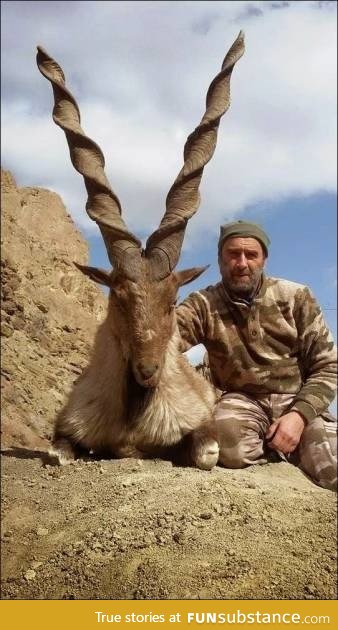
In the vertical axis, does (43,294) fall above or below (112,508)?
above

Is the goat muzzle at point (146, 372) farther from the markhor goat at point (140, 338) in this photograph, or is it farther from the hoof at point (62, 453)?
the hoof at point (62, 453)

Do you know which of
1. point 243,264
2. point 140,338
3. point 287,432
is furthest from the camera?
point 243,264

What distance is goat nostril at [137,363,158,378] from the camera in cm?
415

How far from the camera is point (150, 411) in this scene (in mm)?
4645

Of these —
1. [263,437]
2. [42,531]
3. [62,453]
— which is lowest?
[42,531]

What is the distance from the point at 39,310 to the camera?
9.53m

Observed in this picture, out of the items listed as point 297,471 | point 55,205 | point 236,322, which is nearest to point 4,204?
point 55,205

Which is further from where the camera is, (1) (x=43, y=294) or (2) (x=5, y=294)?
(1) (x=43, y=294)

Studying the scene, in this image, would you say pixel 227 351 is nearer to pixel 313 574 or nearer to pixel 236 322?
pixel 236 322

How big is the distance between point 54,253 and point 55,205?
1051 mm

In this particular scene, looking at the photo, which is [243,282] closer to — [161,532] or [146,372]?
[146,372]

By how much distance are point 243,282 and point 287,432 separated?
114cm

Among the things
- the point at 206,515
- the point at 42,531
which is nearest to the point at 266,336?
the point at 206,515

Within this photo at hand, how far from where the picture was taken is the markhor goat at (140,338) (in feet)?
13.9
